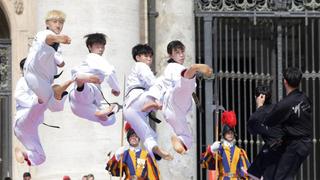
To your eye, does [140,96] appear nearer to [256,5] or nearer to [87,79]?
[87,79]

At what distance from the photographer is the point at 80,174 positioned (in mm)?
22922

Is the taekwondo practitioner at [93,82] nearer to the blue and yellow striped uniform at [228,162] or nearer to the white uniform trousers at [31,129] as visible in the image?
the white uniform trousers at [31,129]

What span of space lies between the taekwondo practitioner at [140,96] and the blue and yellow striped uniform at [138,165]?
2.42 m

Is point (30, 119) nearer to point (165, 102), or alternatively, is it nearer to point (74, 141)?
point (165, 102)

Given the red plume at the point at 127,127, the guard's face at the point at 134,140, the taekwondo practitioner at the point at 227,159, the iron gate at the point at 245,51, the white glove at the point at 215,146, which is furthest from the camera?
the iron gate at the point at 245,51

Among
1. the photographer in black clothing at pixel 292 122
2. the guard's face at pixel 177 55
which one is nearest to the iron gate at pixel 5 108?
the guard's face at pixel 177 55

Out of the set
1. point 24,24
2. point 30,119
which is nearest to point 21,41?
point 24,24

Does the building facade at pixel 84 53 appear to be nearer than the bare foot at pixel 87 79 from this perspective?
No

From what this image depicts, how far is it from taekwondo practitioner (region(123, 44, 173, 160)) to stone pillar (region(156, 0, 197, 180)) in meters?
5.24

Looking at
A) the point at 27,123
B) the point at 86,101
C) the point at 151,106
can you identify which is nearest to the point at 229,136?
the point at 151,106

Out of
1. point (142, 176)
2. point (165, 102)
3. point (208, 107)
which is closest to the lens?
point (165, 102)

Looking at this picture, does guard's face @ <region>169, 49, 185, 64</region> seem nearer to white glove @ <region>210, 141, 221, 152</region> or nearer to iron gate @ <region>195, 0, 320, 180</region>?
white glove @ <region>210, 141, 221, 152</region>

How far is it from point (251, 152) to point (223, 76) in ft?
4.39

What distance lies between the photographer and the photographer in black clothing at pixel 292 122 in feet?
54.1
